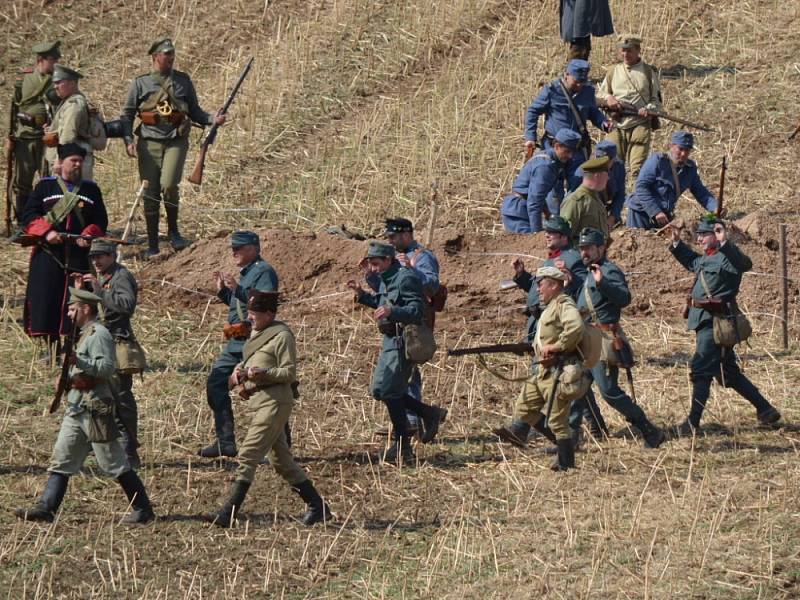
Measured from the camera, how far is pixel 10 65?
2431 cm

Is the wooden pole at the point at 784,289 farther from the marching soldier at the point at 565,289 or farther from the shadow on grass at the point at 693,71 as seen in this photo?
the shadow on grass at the point at 693,71

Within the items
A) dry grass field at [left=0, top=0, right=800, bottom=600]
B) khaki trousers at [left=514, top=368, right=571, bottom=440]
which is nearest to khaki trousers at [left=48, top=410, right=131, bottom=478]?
dry grass field at [left=0, top=0, right=800, bottom=600]

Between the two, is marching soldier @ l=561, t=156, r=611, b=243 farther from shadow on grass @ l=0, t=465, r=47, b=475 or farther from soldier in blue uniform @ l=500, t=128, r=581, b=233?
shadow on grass @ l=0, t=465, r=47, b=475

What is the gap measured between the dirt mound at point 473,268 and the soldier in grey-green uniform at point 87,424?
4.83 meters

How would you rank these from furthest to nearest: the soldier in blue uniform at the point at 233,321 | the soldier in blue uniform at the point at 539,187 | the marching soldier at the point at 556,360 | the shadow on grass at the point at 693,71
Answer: the shadow on grass at the point at 693,71 < the soldier in blue uniform at the point at 539,187 < the soldier in blue uniform at the point at 233,321 < the marching soldier at the point at 556,360

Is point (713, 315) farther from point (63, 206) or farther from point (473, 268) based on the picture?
point (63, 206)

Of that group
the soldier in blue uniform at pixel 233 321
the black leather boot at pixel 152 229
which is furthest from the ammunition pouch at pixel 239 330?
the black leather boot at pixel 152 229

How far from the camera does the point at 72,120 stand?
16.7 m

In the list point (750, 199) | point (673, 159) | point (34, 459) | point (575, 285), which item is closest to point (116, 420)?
point (34, 459)

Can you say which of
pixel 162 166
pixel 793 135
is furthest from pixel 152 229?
pixel 793 135

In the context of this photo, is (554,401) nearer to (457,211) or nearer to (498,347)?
(498,347)

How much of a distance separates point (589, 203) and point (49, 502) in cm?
537

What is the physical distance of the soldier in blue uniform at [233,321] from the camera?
12.5m

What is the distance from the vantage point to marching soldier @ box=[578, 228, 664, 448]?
42.2ft
